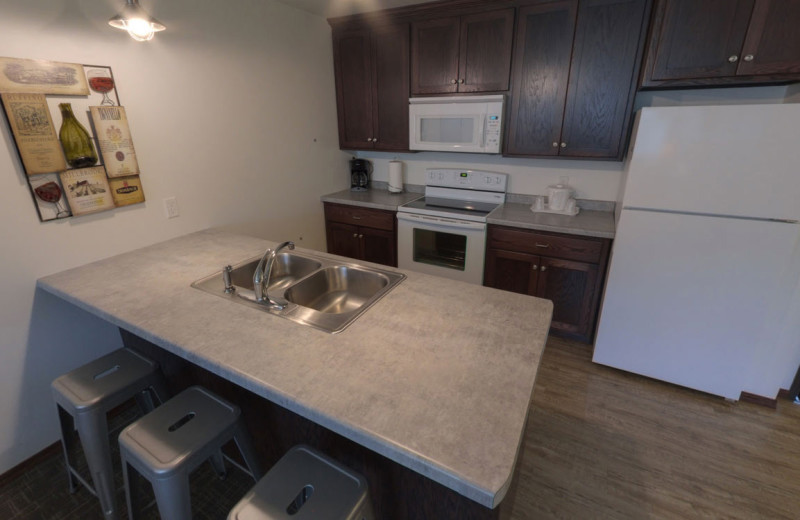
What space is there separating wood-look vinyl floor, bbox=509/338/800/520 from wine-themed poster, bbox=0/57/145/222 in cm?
229

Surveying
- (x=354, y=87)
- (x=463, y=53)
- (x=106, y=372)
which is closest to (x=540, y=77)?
(x=463, y=53)

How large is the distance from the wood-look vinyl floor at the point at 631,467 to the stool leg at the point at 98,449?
0.22 m

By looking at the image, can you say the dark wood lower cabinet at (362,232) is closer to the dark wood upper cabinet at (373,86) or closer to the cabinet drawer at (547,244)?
the dark wood upper cabinet at (373,86)

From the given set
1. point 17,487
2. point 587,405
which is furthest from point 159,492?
point 587,405

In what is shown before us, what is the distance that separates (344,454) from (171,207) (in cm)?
173

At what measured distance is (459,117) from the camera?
2691 millimetres

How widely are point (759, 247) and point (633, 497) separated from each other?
1.34 meters

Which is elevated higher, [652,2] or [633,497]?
[652,2]

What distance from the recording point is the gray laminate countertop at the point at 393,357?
0.80 meters

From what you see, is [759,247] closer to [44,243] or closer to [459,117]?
[459,117]

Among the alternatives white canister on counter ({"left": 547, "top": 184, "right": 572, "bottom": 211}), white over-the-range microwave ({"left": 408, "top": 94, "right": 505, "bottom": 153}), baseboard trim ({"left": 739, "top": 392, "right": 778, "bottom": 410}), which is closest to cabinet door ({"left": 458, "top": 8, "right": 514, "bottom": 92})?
white over-the-range microwave ({"left": 408, "top": 94, "right": 505, "bottom": 153})

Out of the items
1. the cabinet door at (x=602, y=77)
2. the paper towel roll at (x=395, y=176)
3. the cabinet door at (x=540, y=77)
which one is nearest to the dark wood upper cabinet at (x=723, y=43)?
the cabinet door at (x=602, y=77)

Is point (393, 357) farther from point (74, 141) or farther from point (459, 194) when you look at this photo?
point (459, 194)

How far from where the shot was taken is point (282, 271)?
1.91m
